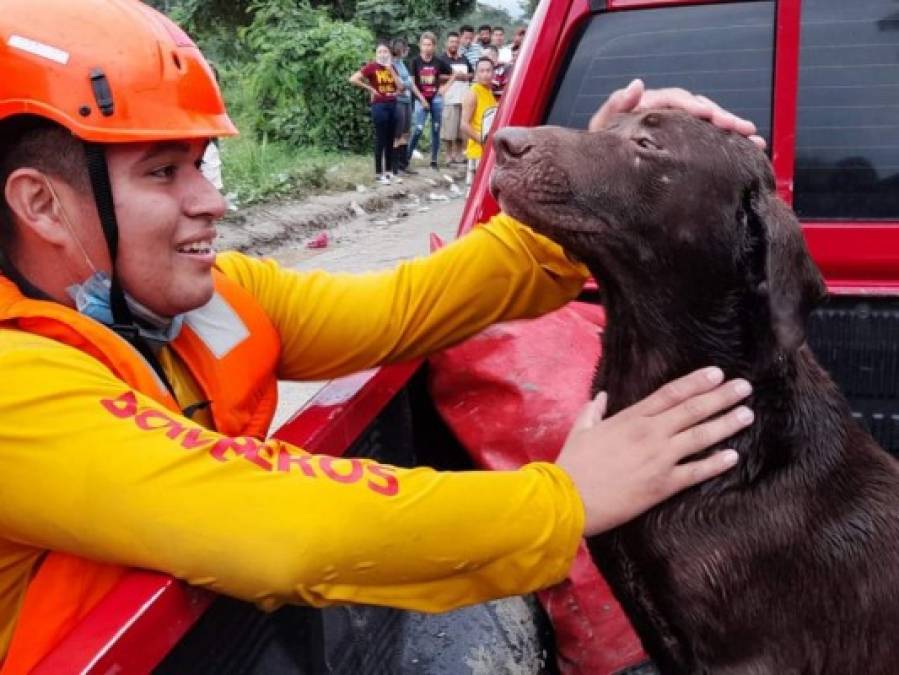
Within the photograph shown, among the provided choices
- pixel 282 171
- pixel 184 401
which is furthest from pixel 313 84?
pixel 184 401

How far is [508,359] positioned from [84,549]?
1.46m

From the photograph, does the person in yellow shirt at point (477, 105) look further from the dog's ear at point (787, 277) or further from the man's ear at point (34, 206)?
the man's ear at point (34, 206)

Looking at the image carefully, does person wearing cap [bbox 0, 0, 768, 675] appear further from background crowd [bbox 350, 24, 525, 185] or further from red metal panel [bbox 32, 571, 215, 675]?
background crowd [bbox 350, 24, 525, 185]

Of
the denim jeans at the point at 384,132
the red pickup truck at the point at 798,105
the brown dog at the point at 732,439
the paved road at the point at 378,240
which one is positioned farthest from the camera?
the denim jeans at the point at 384,132

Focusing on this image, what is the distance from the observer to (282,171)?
1508 cm

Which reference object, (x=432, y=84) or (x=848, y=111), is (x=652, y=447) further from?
(x=432, y=84)

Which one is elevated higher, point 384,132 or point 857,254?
point 857,254

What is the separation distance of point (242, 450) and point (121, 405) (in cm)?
20

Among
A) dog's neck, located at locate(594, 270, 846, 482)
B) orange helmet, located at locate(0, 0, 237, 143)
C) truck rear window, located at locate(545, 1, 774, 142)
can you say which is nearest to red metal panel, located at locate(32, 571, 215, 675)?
orange helmet, located at locate(0, 0, 237, 143)

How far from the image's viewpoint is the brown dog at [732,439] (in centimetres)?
212

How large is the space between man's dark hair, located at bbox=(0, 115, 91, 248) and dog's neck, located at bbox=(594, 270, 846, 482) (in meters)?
1.15

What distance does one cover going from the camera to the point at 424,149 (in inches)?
827

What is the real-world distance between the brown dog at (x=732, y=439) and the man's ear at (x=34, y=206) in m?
0.94

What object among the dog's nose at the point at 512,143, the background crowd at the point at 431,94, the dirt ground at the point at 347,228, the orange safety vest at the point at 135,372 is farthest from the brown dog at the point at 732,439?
the background crowd at the point at 431,94
